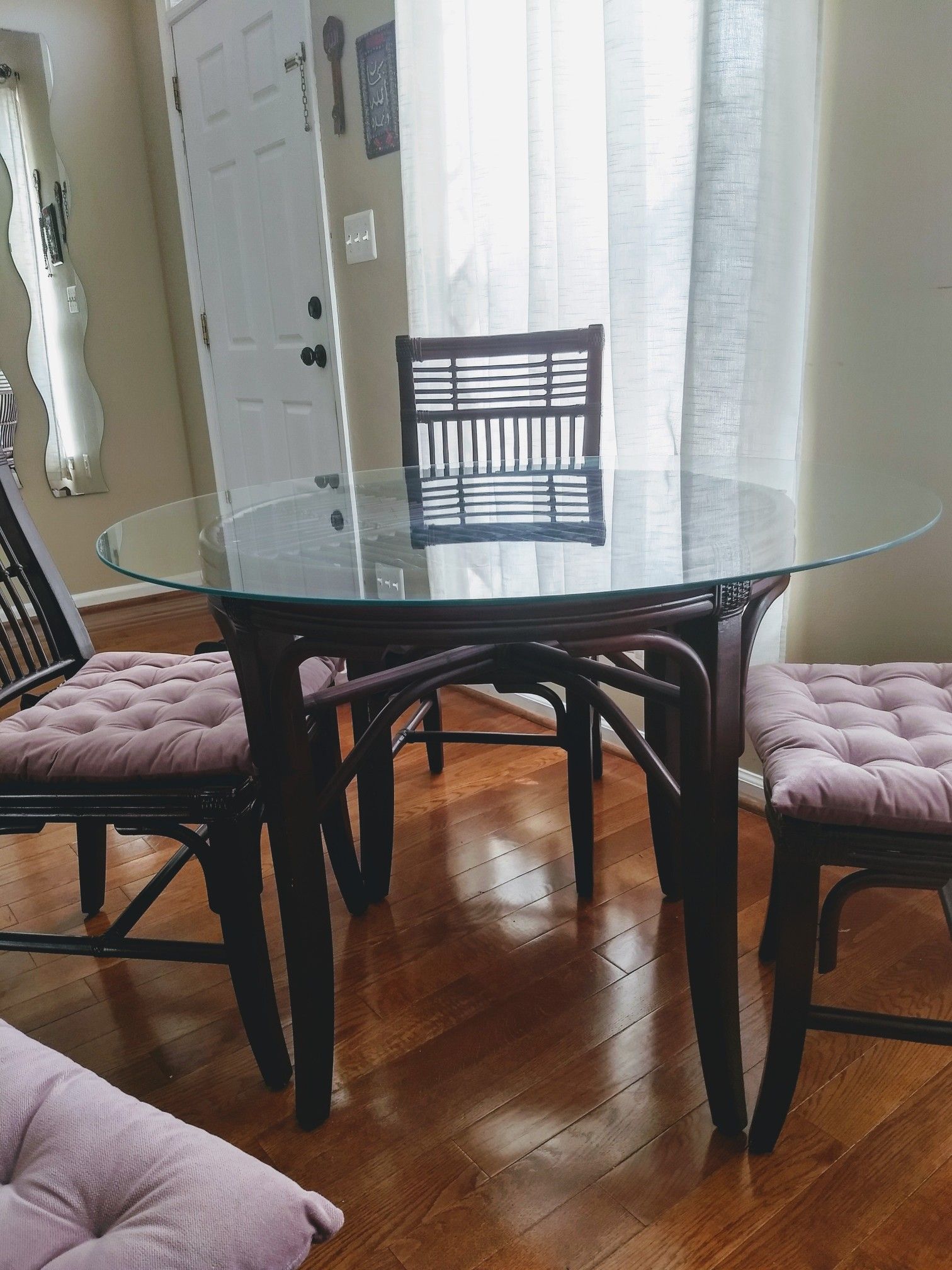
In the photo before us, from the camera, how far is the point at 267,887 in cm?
181

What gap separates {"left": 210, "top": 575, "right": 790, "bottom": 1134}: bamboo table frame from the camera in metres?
0.96

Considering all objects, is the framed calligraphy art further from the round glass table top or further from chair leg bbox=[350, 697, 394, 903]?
chair leg bbox=[350, 697, 394, 903]

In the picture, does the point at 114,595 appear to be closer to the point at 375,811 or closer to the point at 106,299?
the point at 106,299

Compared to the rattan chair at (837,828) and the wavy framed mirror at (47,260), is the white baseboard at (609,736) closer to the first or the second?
the rattan chair at (837,828)

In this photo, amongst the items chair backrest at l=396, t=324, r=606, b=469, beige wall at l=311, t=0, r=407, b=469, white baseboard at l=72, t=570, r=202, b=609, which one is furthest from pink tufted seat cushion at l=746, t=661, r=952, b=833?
white baseboard at l=72, t=570, r=202, b=609

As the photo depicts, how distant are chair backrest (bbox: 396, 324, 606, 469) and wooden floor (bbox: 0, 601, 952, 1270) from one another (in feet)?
2.60

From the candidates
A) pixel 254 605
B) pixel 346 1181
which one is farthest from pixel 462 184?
pixel 346 1181

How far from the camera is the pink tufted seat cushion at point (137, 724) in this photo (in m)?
1.20

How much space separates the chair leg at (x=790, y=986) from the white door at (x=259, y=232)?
2.37 metres

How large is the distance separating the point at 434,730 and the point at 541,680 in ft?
2.50

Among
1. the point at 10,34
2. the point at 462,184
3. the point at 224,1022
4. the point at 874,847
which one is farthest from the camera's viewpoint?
the point at 10,34

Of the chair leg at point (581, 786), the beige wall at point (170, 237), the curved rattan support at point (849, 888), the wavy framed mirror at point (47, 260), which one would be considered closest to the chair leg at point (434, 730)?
the chair leg at point (581, 786)

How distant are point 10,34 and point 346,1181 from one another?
4053 mm

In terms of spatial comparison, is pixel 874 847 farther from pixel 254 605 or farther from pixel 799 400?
pixel 799 400
